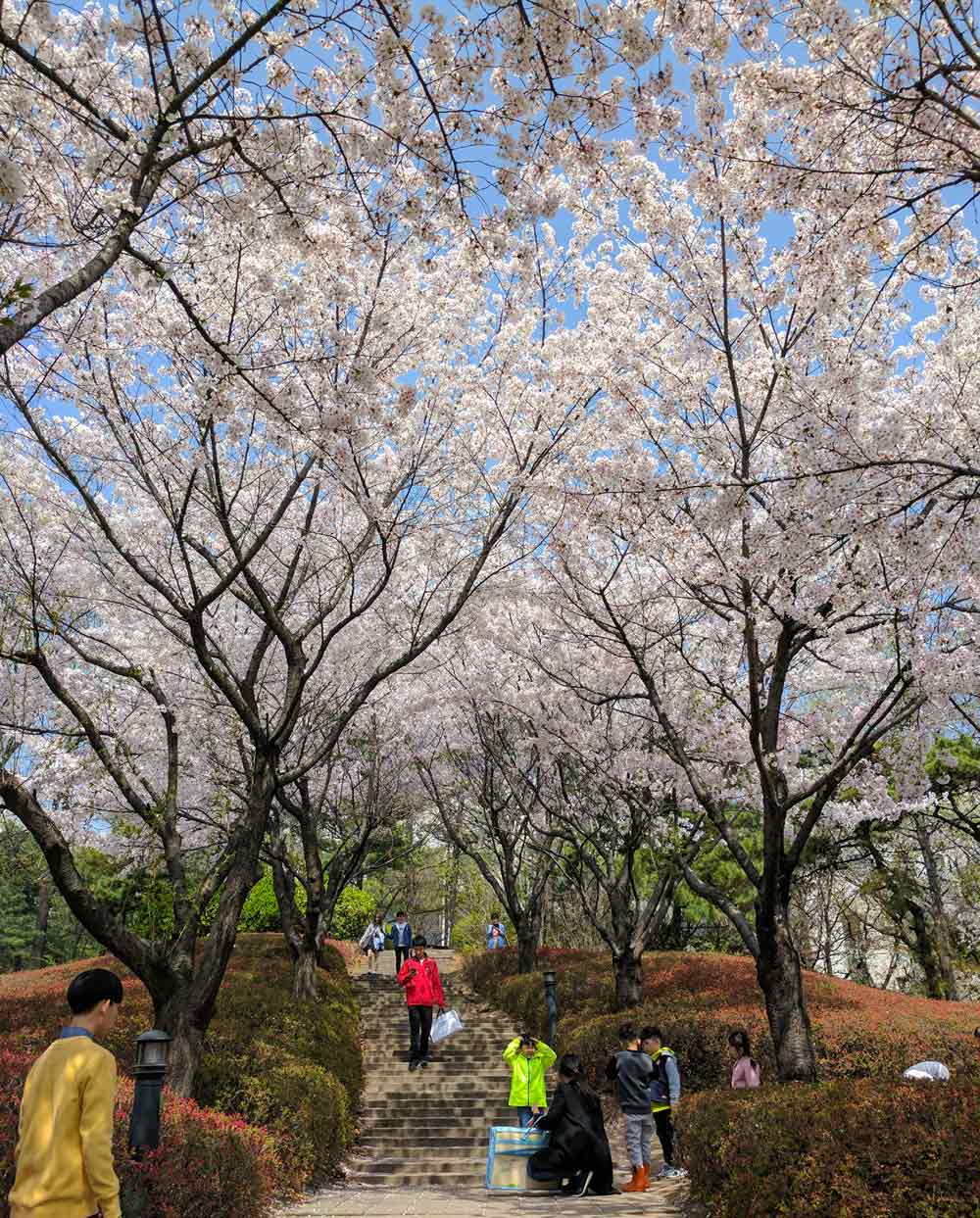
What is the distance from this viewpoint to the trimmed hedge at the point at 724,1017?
31.8 ft

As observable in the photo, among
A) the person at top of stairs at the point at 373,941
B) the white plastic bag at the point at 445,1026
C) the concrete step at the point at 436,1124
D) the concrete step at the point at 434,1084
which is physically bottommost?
the concrete step at the point at 436,1124

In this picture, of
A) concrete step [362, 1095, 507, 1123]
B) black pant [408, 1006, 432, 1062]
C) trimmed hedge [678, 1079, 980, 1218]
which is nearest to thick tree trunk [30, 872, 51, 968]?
black pant [408, 1006, 432, 1062]

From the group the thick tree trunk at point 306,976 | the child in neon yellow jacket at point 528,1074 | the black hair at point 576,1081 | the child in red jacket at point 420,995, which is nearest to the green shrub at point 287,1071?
the thick tree trunk at point 306,976

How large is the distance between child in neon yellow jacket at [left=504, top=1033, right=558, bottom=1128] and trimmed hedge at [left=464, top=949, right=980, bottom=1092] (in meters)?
2.35

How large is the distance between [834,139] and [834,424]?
6.58 ft

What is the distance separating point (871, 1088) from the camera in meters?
5.45

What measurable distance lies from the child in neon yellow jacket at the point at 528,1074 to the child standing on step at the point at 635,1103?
89 cm

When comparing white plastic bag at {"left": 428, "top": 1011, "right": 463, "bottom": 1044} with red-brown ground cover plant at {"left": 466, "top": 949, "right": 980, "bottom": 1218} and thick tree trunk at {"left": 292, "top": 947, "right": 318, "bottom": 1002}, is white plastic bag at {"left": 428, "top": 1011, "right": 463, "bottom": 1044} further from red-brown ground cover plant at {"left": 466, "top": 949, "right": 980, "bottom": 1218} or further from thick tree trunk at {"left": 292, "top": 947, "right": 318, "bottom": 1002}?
thick tree trunk at {"left": 292, "top": 947, "right": 318, "bottom": 1002}

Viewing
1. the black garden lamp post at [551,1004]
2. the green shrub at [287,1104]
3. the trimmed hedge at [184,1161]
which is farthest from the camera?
the black garden lamp post at [551,1004]

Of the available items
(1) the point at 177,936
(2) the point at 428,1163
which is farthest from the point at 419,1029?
(1) the point at 177,936

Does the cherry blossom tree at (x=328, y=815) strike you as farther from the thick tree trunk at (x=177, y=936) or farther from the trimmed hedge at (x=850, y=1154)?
the trimmed hedge at (x=850, y=1154)

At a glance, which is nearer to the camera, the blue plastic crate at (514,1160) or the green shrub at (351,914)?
the blue plastic crate at (514,1160)

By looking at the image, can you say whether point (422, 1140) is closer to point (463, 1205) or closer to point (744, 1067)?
point (463, 1205)

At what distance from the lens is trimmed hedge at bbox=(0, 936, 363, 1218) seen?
5047 mm
